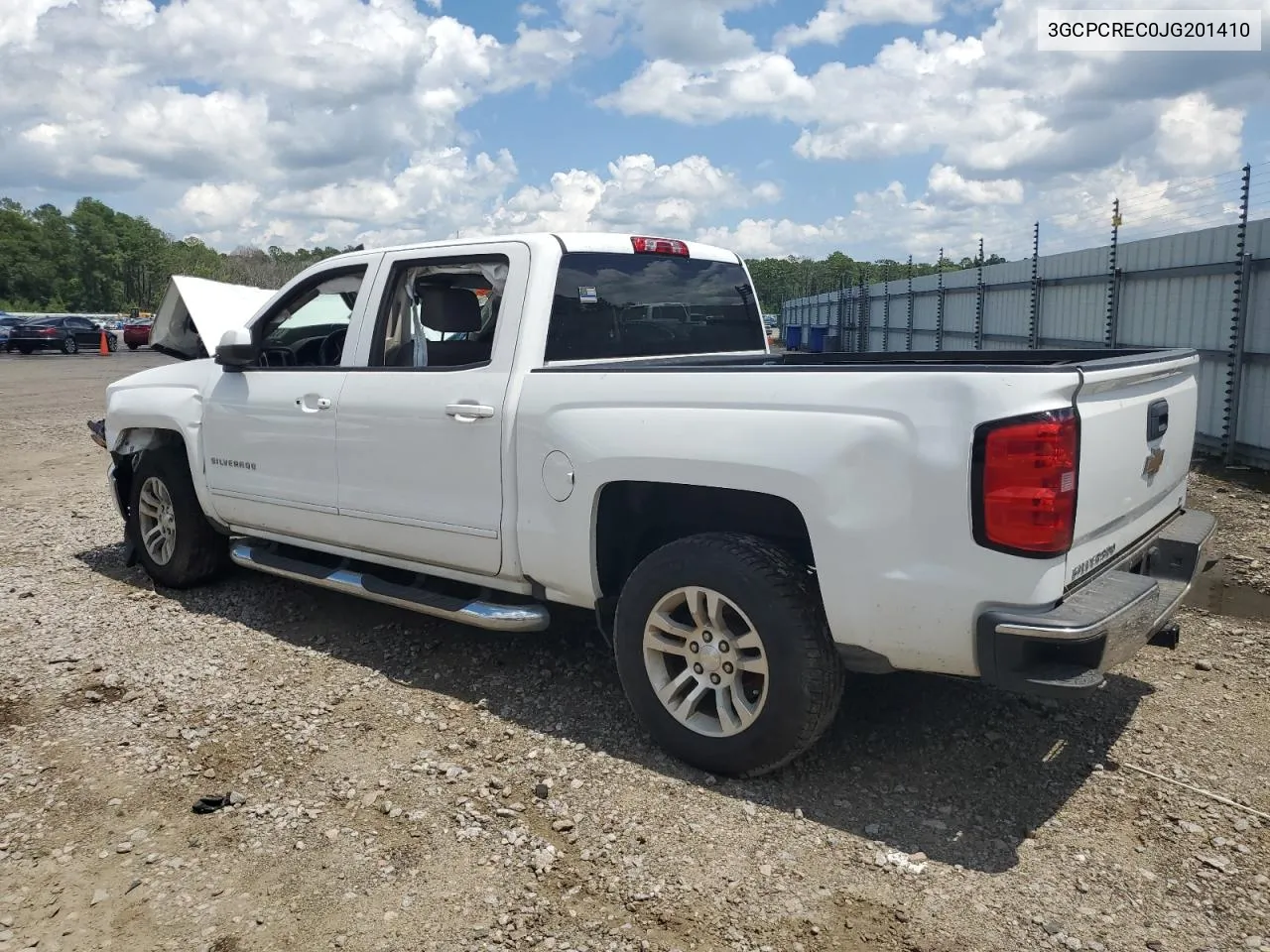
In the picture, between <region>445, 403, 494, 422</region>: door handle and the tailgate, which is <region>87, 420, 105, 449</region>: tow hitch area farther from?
the tailgate

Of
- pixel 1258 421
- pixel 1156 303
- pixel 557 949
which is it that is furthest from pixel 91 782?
pixel 1156 303

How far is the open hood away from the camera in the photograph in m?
6.26

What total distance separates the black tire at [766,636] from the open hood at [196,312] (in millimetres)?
3936

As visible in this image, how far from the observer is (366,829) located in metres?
3.30

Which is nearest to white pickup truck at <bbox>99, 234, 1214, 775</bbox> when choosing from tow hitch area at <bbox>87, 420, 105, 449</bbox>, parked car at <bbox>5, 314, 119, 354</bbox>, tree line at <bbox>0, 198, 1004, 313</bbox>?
tow hitch area at <bbox>87, 420, 105, 449</bbox>

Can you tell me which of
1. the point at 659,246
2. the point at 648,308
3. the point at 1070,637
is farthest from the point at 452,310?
the point at 1070,637

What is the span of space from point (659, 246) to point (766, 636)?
7.24 ft

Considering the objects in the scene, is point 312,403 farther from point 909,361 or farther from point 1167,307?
point 1167,307

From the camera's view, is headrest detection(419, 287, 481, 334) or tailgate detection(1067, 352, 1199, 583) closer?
tailgate detection(1067, 352, 1199, 583)

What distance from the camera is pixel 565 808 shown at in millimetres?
3410

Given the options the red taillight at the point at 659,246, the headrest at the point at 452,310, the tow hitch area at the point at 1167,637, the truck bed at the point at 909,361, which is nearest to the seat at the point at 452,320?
the headrest at the point at 452,310

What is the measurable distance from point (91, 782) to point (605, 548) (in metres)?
2.07

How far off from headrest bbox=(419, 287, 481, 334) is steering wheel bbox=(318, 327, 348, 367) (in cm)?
90

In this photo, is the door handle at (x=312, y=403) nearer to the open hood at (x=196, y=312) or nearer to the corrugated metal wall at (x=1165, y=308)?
the open hood at (x=196, y=312)
